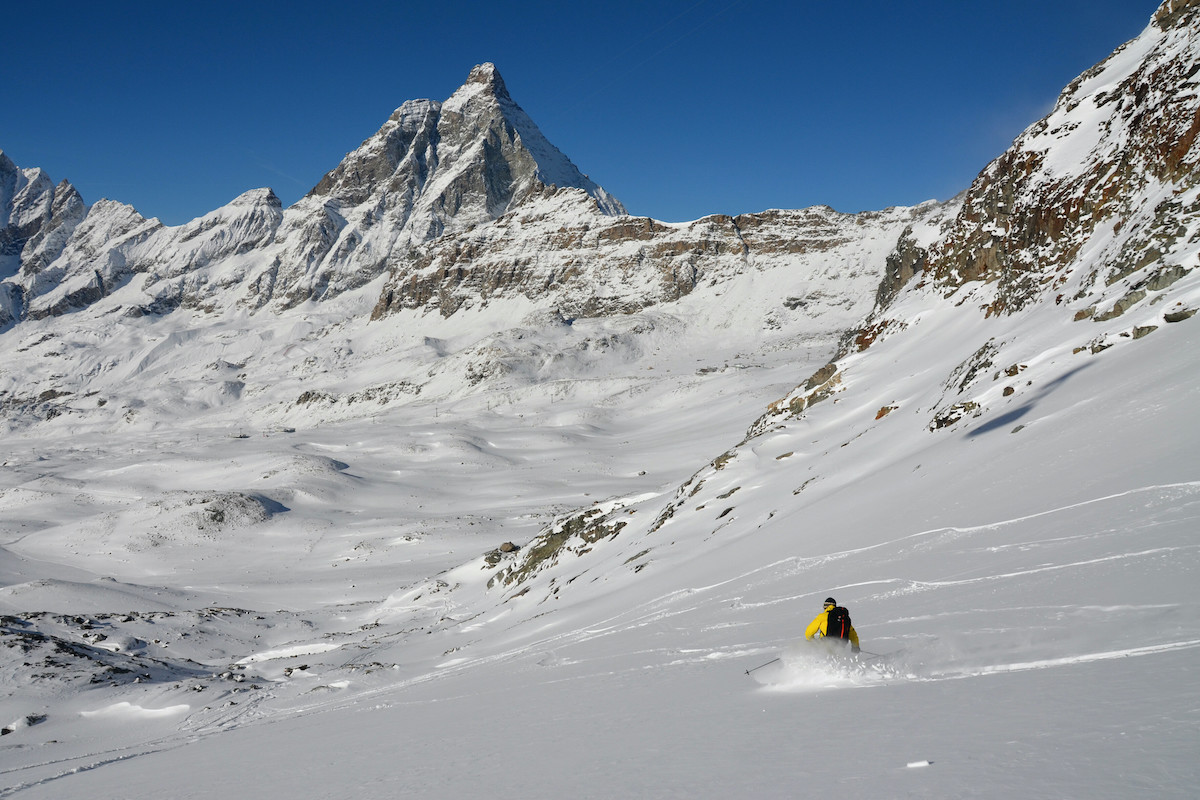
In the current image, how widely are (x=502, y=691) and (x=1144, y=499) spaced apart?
8.88 m

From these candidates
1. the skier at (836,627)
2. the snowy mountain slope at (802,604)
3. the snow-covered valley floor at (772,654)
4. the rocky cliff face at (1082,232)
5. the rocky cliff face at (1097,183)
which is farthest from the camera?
the rocky cliff face at (1097,183)

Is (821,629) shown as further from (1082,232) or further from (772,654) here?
(1082,232)

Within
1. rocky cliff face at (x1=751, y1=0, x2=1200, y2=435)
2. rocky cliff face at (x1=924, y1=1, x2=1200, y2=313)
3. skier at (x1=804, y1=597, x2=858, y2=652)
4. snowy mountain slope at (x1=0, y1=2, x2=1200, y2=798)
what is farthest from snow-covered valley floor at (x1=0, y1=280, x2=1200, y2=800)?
rocky cliff face at (x1=924, y1=1, x2=1200, y2=313)

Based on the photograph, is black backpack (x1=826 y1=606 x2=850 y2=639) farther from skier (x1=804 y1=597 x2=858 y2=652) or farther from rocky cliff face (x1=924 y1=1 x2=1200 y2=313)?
rocky cliff face (x1=924 y1=1 x2=1200 y2=313)

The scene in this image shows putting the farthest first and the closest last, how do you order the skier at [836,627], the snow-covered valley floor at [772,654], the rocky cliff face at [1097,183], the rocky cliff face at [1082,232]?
1. the rocky cliff face at [1097,183]
2. the rocky cliff face at [1082,232]
3. the skier at [836,627]
4. the snow-covered valley floor at [772,654]

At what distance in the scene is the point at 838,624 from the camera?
7.44m

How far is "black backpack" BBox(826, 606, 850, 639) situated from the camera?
7.41 metres

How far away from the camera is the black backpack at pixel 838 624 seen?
7406 millimetres

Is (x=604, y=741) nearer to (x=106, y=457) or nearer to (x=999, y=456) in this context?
(x=999, y=456)

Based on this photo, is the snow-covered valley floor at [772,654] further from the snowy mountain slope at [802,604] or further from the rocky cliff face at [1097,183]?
the rocky cliff face at [1097,183]

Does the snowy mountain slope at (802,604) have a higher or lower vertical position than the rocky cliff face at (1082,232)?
lower

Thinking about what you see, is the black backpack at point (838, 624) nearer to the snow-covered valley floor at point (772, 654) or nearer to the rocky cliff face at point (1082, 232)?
the snow-covered valley floor at point (772, 654)

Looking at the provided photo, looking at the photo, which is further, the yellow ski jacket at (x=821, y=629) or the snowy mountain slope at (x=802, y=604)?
the yellow ski jacket at (x=821, y=629)

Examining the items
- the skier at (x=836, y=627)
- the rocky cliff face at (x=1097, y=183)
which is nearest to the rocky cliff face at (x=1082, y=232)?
the rocky cliff face at (x=1097, y=183)
